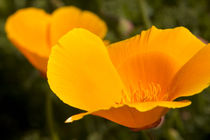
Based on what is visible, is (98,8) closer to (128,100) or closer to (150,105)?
(128,100)

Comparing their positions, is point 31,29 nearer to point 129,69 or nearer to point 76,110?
point 76,110

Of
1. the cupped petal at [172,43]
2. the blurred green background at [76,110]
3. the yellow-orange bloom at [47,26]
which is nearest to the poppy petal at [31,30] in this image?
the yellow-orange bloom at [47,26]

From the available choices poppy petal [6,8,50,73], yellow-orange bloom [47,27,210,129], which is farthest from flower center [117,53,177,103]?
poppy petal [6,8,50,73]

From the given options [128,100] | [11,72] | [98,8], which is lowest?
[11,72]

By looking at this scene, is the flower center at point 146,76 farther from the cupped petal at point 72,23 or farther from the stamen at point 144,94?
the cupped petal at point 72,23

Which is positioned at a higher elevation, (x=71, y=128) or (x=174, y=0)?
(x=174, y=0)

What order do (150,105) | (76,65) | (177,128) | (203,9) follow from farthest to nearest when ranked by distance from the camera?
(203,9) → (177,128) → (76,65) → (150,105)

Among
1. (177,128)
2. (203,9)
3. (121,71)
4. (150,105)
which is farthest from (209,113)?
(150,105)
